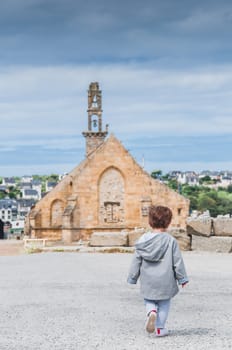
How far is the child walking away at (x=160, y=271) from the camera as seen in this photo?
8.37 m

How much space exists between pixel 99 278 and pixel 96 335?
17.9 ft

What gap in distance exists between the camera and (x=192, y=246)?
20125 mm

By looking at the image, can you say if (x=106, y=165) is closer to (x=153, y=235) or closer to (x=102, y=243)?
(x=102, y=243)

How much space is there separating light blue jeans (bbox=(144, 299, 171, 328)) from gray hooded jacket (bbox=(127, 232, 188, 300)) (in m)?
0.09

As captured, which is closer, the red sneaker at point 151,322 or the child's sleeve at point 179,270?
the red sneaker at point 151,322

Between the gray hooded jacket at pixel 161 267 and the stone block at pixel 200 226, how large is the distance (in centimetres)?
1158

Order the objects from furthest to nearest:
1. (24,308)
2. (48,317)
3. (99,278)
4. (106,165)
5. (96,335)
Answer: (106,165) → (99,278) → (24,308) → (48,317) → (96,335)

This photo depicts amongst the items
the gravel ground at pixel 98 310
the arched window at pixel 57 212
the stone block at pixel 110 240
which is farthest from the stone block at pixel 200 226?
the arched window at pixel 57 212

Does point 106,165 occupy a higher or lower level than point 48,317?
higher

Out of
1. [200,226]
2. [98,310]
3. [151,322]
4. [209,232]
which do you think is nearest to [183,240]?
[200,226]

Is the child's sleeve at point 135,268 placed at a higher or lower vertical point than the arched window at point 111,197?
lower

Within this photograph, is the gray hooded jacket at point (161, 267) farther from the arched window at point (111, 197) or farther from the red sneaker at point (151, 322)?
the arched window at point (111, 197)

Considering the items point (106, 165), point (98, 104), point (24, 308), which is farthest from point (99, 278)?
point (98, 104)

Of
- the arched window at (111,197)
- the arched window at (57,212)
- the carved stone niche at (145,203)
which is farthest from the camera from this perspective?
the arched window at (57,212)
